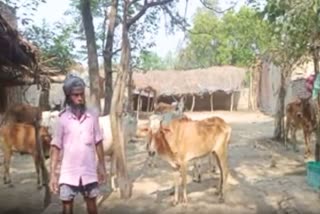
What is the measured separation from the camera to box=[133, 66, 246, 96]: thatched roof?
1458 inches

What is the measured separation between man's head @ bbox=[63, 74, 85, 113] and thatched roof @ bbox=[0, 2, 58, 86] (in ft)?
5.70

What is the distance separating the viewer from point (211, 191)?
9.73m

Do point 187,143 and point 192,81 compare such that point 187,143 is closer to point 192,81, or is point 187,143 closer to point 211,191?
point 211,191

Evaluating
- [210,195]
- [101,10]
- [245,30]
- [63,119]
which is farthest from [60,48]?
[245,30]

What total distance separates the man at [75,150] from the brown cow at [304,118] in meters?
8.69

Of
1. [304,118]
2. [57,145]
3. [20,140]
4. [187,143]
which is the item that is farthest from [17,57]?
[304,118]

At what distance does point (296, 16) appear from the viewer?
6.40 meters

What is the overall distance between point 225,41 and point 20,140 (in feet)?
110

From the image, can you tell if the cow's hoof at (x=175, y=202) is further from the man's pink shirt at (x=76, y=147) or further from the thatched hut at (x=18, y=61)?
the man's pink shirt at (x=76, y=147)

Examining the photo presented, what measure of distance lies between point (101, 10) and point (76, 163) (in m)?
14.5

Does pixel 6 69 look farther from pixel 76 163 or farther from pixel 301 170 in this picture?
pixel 301 170

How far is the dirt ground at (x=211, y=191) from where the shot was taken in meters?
8.58

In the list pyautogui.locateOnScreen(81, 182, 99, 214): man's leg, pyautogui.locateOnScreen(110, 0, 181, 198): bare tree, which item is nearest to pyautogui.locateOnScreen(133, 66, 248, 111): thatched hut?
pyautogui.locateOnScreen(110, 0, 181, 198): bare tree

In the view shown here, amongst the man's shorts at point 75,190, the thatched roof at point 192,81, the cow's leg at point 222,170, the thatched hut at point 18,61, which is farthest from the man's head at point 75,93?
the thatched roof at point 192,81
